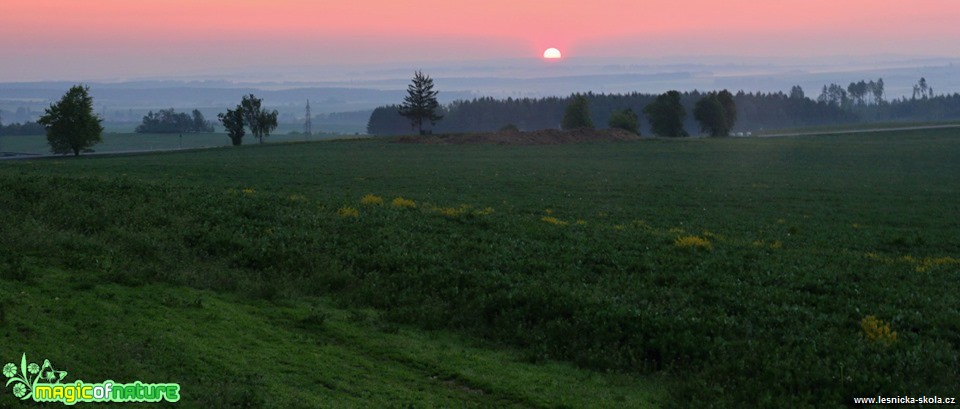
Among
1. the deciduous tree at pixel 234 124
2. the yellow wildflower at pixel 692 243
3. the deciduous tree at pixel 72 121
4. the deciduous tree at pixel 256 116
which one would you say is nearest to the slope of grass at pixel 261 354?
the yellow wildflower at pixel 692 243

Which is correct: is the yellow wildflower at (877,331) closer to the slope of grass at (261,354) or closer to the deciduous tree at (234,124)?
the slope of grass at (261,354)

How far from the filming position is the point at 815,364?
11.2 metres

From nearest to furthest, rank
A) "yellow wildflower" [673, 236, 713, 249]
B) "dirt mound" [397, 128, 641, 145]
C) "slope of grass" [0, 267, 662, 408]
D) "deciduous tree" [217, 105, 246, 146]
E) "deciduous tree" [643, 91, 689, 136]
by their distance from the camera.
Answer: "slope of grass" [0, 267, 662, 408]
"yellow wildflower" [673, 236, 713, 249]
"dirt mound" [397, 128, 641, 145]
"deciduous tree" [217, 105, 246, 146]
"deciduous tree" [643, 91, 689, 136]

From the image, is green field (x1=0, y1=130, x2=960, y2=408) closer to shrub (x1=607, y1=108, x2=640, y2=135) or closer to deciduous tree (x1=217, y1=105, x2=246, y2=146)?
deciduous tree (x1=217, y1=105, x2=246, y2=146)

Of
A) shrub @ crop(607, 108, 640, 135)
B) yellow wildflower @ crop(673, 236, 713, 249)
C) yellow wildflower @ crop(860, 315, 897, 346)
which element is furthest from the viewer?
shrub @ crop(607, 108, 640, 135)

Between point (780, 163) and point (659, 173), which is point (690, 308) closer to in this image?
point (659, 173)

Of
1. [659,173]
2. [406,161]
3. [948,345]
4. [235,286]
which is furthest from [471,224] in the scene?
[406,161]

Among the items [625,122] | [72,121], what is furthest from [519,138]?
[72,121]

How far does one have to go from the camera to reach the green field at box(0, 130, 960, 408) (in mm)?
10156

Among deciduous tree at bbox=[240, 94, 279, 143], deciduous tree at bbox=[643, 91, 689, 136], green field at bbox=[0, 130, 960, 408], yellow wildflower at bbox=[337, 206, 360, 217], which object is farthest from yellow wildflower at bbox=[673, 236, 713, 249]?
deciduous tree at bbox=[643, 91, 689, 136]

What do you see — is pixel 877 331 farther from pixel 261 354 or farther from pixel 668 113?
pixel 668 113

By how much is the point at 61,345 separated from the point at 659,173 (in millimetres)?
51615

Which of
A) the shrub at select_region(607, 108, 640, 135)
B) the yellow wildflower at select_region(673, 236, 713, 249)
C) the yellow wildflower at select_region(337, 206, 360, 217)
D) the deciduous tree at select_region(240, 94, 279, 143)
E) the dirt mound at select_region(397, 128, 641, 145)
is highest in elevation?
the deciduous tree at select_region(240, 94, 279, 143)

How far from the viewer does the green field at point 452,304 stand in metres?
10.2
